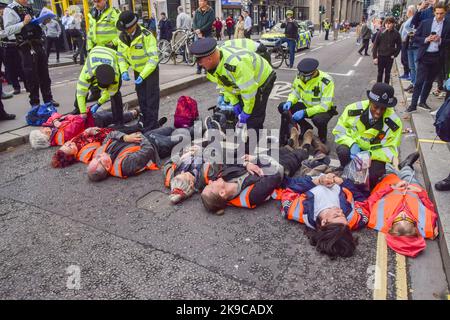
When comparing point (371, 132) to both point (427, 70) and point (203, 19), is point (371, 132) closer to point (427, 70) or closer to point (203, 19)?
point (427, 70)

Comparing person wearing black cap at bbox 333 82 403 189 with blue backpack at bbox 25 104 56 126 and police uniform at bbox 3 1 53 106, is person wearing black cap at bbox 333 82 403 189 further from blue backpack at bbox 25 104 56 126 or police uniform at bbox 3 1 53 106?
police uniform at bbox 3 1 53 106

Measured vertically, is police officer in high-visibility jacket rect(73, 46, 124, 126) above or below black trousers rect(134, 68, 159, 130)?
above

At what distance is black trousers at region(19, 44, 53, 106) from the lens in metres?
6.35

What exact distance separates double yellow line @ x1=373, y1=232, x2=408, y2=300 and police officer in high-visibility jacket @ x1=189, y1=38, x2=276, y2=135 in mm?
→ 1997

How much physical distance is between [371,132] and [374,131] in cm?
3

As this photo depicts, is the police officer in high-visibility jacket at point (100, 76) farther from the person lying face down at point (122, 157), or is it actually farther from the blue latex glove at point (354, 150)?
the blue latex glove at point (354, 150)

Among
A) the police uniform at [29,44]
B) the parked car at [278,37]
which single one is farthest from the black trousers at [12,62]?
the parked car at [278,37]

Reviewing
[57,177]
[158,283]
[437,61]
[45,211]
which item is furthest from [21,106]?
[437,61]

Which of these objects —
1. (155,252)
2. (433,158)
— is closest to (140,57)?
(155,252)

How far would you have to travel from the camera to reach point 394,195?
131 inches

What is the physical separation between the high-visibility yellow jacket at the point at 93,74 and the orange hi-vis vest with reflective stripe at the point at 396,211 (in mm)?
3945

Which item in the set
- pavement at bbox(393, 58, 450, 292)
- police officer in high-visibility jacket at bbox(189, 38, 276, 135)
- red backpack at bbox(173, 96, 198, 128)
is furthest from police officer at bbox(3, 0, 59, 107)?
pavement at bbox(393, 58, 450, 292)

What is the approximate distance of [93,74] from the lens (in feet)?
16.2

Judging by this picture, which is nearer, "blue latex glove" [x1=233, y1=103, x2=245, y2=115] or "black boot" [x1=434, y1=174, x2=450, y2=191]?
"black boot" [x1=434, y1=174, x2=450, y2=191]
